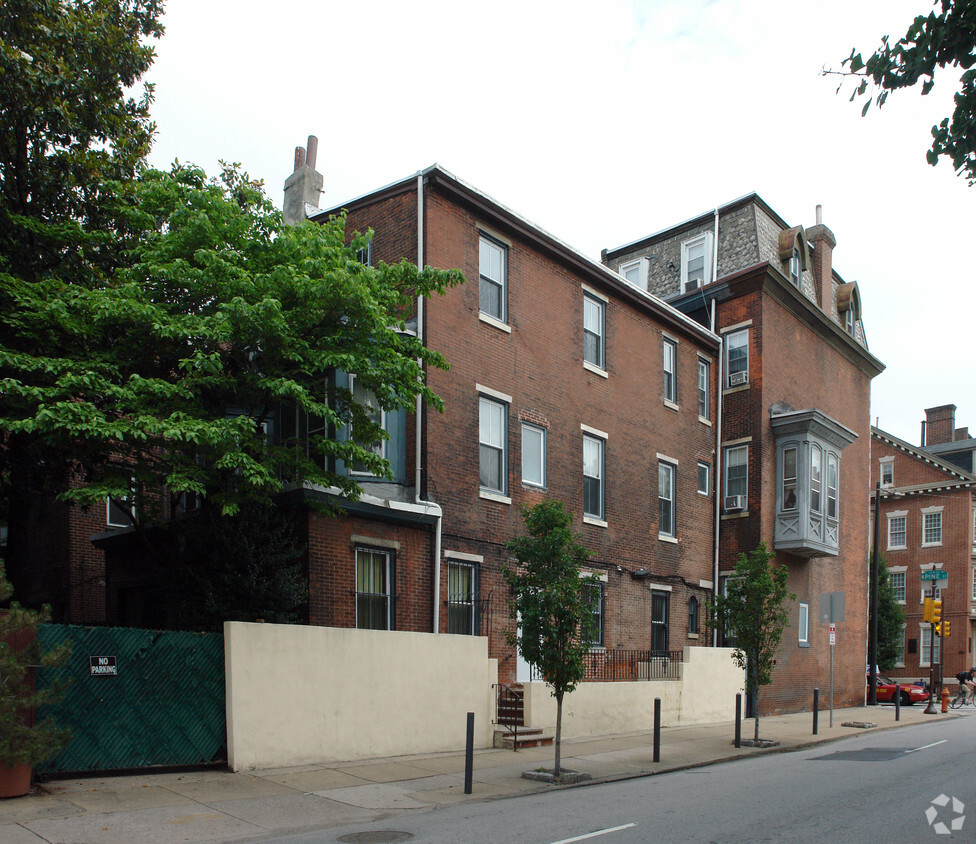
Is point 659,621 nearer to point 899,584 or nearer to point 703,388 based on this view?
point 703,388

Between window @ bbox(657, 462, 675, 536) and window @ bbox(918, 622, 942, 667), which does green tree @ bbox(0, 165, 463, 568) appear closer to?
window @ bbox(657, 462, 675, 536)

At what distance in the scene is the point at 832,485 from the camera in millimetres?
29250

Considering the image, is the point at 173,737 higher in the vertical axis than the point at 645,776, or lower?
higher

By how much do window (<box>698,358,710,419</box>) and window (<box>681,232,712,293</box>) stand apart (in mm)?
3115

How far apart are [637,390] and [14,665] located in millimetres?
17035

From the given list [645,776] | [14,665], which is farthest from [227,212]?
[645,776]

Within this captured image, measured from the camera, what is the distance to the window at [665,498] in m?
25.0

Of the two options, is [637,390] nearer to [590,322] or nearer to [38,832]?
[590,322]

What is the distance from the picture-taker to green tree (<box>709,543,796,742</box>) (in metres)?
18.3

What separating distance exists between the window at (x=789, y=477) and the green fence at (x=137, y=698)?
18.9 meters

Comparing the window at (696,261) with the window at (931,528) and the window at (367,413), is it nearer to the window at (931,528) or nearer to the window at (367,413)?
the window at (367,413)

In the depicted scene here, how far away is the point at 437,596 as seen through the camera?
18031 mm

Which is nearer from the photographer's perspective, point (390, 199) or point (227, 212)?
point (227, 212)

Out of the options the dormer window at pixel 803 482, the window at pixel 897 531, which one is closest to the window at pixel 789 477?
the dormer window at pixel 803 482
